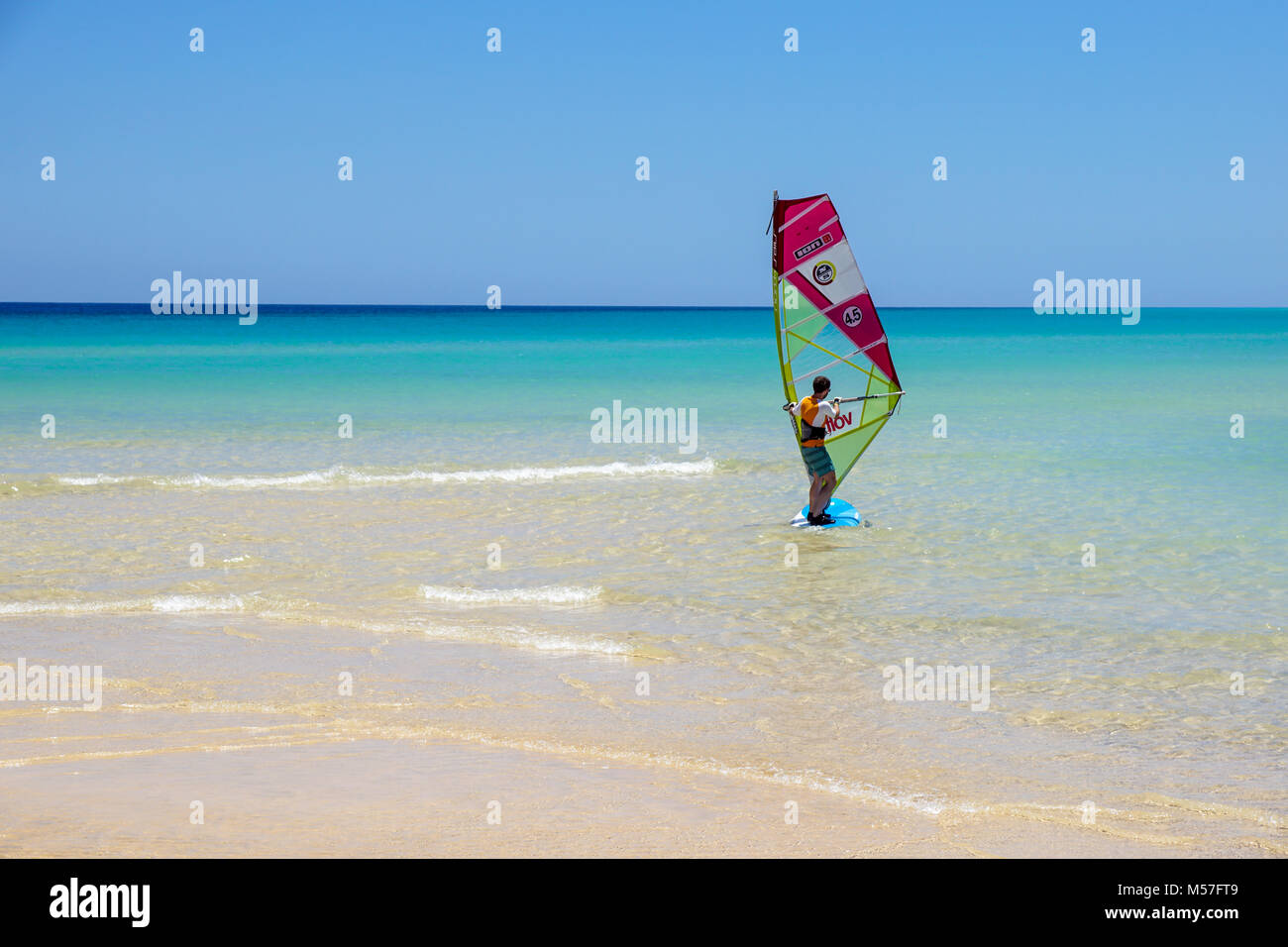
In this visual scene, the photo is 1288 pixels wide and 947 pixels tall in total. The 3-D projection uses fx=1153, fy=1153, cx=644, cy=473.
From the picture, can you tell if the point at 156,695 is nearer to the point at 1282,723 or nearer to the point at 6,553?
the point at 6,553

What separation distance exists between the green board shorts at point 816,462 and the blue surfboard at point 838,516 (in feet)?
1.30

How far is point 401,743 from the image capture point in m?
5.50

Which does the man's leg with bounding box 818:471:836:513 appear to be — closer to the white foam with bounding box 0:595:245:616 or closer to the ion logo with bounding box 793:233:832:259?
the ion logo with bounding box 793:233:832:259

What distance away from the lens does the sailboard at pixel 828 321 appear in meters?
11.1

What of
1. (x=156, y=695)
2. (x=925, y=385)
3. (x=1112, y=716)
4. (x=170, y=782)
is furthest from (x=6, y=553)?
(x=925, y=385)

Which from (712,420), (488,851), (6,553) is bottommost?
(488,851)

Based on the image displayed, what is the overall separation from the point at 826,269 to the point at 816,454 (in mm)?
1819

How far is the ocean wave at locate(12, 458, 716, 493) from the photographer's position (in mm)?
14312

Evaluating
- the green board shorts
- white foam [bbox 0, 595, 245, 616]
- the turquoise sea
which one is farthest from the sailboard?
white foam [bbox 0, 595, 245, 616]

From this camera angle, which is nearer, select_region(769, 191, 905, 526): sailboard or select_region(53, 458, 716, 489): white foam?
select_region(769, 191, 905, 526): sailboard

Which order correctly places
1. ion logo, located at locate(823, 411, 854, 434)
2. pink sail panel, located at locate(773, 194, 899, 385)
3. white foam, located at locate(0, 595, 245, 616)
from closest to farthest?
white foam, located at locate(0, 595, 245, 616) < pink sail panel, located at locate(773, 194, 899, 385) < ion logo, located at locate(823, 411, 854, 434)

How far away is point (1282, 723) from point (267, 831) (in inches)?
197

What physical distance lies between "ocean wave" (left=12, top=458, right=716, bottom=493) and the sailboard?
12.2ft

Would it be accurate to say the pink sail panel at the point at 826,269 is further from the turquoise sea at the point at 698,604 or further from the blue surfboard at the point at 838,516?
the turquoise sea at the point at 698,604
